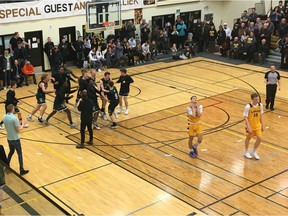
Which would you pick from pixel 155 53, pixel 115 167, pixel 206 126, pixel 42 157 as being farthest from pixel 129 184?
pixel 155 53

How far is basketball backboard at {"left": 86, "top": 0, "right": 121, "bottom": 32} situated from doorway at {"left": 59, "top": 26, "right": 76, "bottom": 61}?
1.60m

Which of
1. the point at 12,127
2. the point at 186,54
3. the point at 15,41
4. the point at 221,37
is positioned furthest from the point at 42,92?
the point at 221,37

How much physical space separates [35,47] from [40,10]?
189 centimetres

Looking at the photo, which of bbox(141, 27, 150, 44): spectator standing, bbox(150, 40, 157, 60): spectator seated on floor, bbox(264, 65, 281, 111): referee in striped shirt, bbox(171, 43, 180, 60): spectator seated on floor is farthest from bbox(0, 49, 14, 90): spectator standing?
bbox(264, 65, 281, 111): referee in striped shirt

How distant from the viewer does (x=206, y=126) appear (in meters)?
14.5

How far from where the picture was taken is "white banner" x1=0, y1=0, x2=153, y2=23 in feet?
67.9

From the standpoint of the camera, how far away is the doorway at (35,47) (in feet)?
72.2

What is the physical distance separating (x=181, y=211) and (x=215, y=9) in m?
23.0

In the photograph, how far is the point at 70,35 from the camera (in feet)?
77.4

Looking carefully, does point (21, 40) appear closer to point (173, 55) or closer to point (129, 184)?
point (173, 55)

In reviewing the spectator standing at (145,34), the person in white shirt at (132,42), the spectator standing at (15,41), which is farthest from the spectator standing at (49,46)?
the spectator standing at (145,34)

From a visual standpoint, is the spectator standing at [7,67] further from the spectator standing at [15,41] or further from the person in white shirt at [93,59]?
the person in white shirt at [93,59]

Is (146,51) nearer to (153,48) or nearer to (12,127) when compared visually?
(153,48)

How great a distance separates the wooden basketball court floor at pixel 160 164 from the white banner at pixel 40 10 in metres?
4.97
